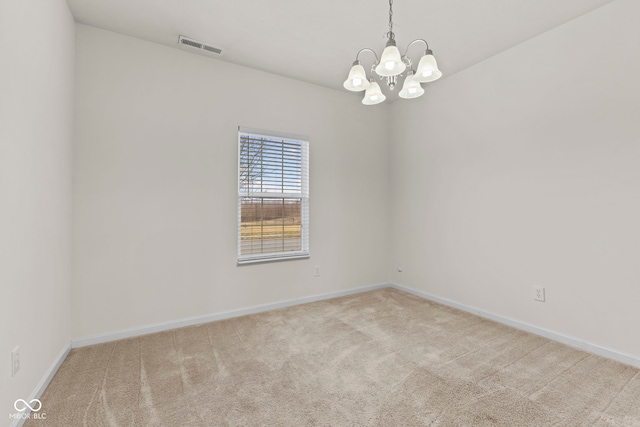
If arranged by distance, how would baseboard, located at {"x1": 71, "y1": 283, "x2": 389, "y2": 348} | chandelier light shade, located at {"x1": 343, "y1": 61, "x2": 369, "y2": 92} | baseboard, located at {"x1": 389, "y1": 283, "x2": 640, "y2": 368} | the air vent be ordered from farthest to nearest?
the air vent → baseboard, located at {"x1": 71, "y1": 283, "x2": 389, "y2": 348} → baseboard, located at {"x1": 389, "y1": 283, "x2": 640, "y2": 368} → chandelier light shade, located at {"x1": 343, "y1": 61, "x2": 369, "y2": 92}

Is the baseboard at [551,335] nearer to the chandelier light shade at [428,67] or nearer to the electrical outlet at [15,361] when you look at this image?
the chandelier light shade at [428,67]

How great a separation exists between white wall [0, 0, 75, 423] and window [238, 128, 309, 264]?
149cm

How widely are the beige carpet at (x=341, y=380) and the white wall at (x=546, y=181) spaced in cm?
43

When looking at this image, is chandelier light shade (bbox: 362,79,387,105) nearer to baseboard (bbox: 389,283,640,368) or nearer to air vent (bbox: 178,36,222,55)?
air vent (bbox: 178,36,222,55)

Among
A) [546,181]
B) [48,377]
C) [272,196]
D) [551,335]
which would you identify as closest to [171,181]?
[272,196]

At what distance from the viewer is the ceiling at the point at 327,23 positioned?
2.31m

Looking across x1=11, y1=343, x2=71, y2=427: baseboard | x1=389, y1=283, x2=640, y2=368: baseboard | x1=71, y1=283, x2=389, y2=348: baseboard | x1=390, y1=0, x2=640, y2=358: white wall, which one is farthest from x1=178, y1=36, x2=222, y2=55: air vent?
x1=389, y1=283, x2=640, y2=368: baseboard

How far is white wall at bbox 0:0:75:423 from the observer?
1438mm

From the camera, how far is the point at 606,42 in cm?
231

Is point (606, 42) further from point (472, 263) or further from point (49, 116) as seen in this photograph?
point (49, 116)

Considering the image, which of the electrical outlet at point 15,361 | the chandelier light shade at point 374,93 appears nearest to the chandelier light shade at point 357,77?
the chandelier light shade at point 374,93
